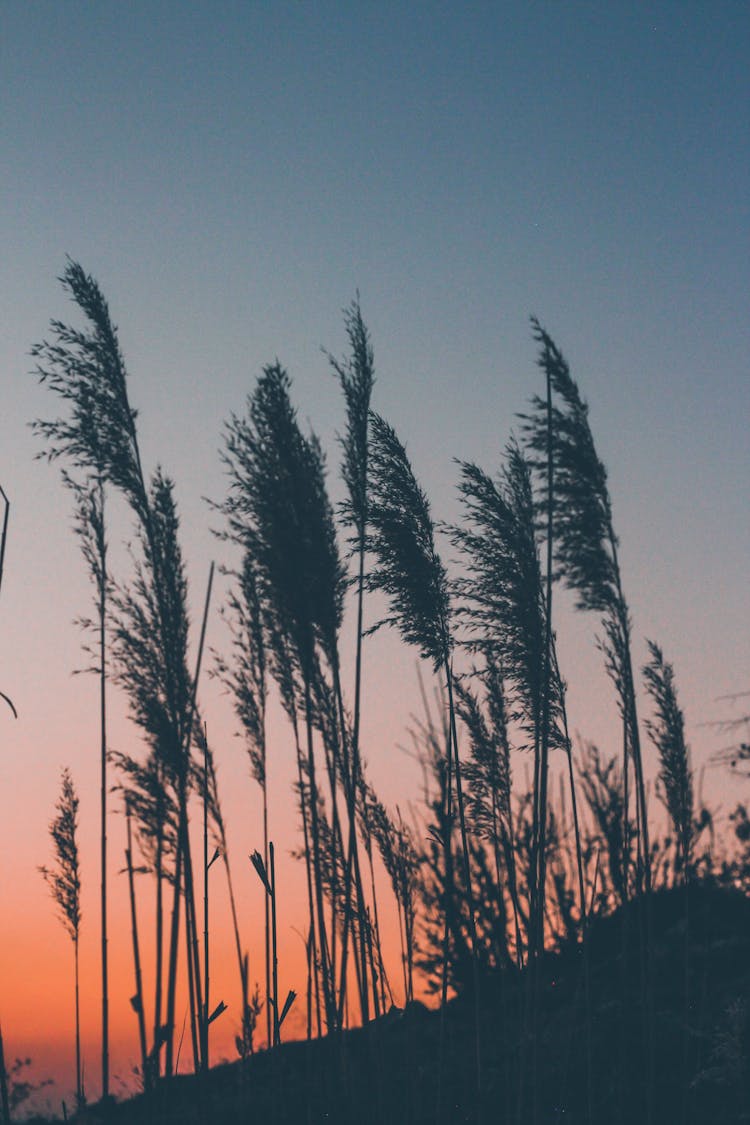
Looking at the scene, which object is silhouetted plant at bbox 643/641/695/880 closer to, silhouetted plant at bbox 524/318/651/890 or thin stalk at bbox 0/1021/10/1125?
silhouetted plant at bbox 524/318/651/890

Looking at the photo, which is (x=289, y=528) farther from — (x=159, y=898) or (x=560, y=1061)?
(x=560, y=1061)

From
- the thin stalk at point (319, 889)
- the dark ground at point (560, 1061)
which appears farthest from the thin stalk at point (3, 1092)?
the thin stalk at point (319, 889)

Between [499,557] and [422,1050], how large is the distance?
5.88m

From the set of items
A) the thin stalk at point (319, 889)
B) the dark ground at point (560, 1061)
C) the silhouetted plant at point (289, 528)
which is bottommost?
the dark ground at point (560, 1061)

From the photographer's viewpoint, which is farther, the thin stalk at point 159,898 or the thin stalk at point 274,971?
the thin stalk at point 159,898

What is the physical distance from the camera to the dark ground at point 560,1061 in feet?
15.6

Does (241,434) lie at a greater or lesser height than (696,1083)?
greater

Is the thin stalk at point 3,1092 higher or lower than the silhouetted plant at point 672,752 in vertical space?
lower

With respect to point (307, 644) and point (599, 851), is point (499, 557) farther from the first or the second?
A: point (599, 851)

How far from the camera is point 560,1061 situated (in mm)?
6676

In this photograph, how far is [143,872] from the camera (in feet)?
18.0

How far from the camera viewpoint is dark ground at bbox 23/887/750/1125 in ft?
15.6

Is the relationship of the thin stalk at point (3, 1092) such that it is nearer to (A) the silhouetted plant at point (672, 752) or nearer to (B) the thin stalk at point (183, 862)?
(B) the thin stalk at point (183, 862)

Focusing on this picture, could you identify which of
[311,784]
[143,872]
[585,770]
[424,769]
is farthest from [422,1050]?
[311,784]
